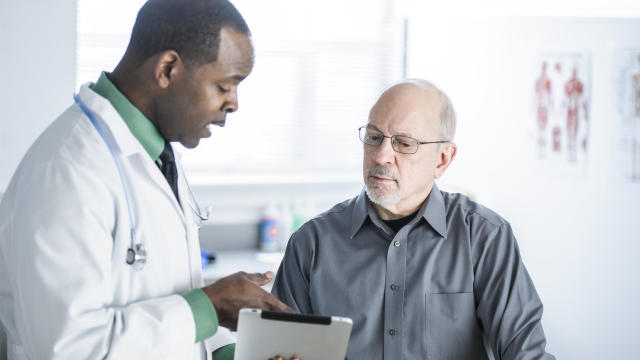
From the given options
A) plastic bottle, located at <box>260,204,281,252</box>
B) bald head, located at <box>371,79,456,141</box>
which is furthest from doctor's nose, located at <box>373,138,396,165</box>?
plastic bottle, located at <box>260,204,281,252</box>

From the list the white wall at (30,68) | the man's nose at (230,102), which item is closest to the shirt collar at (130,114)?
the man's nose at (230,102)

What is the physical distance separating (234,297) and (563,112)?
2.31 m

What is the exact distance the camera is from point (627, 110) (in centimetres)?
285

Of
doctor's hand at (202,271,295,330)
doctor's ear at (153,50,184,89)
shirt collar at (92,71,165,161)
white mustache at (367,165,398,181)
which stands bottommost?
doctor's hand at (202,271,295,330)

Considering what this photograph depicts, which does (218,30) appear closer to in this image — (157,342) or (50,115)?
(157,342)

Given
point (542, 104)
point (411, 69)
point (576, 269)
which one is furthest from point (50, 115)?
point (576, 269)

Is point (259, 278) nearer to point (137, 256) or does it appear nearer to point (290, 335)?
point (290, 335)

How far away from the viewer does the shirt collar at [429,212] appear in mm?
1618

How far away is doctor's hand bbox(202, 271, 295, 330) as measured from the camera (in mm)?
1053

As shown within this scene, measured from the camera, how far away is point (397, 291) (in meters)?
1.57

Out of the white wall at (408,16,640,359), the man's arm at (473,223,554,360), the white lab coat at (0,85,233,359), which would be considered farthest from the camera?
the white wall at (408,16,640,359)

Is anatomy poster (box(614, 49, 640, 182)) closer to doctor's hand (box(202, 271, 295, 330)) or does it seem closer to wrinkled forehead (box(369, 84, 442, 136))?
wrinkled forehead (box(369, 84, 442, 136))

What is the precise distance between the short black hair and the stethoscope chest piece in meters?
0.34

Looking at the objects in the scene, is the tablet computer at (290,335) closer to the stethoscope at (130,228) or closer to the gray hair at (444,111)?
the stethoscope at (130,228)
